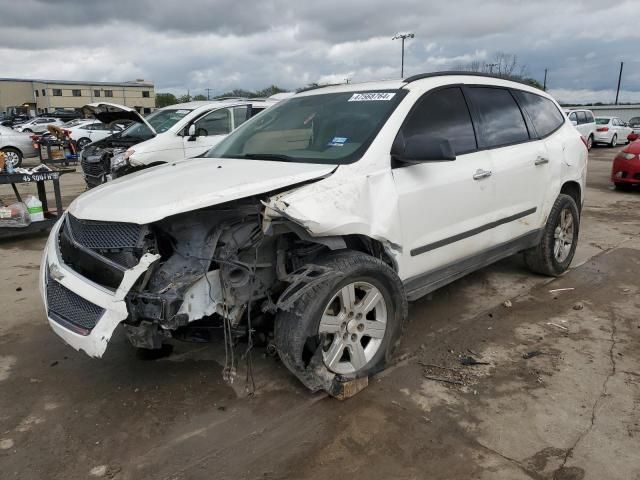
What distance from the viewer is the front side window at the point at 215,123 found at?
31.7 ft

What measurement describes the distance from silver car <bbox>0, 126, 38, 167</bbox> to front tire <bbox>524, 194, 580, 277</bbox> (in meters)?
15.6

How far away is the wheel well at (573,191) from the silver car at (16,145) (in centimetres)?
1565

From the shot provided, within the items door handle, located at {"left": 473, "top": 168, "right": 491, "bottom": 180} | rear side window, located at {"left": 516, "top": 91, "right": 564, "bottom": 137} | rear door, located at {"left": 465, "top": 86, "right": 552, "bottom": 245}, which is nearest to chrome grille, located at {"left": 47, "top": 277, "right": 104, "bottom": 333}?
door handle, located at {"left": 473, "top": 168, "right": 491, "bottom": 180}

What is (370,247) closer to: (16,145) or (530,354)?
(530,354)

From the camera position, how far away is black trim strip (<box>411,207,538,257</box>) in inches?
139

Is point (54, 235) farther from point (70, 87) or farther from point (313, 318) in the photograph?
point (70, 87)

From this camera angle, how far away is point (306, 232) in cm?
285

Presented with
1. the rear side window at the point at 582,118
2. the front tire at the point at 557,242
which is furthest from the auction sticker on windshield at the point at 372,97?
the rear side window at the point at 582,118

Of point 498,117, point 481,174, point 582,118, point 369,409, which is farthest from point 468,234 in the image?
point 582,118

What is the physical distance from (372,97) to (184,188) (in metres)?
1.56

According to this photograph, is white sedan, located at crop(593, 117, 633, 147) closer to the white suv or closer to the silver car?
the white suv

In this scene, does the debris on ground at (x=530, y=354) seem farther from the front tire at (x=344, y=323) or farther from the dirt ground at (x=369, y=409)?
the front tire at (x=344, y=323)

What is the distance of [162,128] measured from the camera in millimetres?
9625

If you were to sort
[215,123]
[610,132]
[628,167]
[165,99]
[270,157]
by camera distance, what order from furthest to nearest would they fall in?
[165,99], [610,132], [628,167], [215,123], [270,157]
